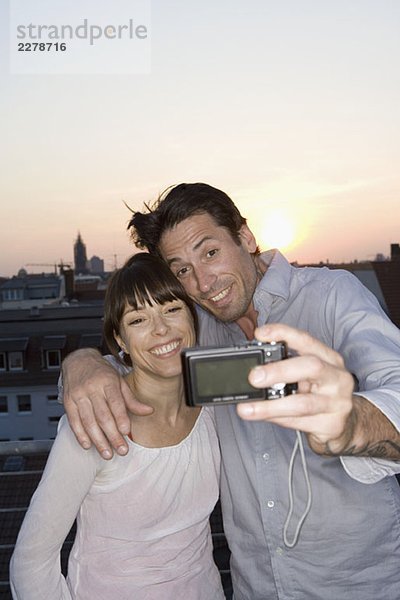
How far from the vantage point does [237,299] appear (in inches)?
98.0

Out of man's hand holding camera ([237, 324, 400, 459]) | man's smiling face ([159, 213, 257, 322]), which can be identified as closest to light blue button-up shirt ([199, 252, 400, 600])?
man's smiling face ([159, 213, 257, 322])

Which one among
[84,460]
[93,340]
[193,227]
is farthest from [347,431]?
[93,340]

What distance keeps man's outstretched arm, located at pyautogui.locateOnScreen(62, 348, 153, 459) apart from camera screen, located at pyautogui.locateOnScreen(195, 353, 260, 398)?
1.74 ft

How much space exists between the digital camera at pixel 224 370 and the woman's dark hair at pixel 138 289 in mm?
753

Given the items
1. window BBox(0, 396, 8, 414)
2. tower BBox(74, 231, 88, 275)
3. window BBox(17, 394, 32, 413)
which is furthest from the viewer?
tower BBox(74, 231, 88, 275)

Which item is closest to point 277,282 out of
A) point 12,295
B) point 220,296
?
point 220,296

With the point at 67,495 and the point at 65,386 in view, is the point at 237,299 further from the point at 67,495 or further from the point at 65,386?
the point at 67,495

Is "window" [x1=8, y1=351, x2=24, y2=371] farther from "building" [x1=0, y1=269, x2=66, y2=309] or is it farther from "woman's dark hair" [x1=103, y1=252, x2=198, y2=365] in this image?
"woman's dark hair" [x1=103, y1=252, x2=198, y2=365]

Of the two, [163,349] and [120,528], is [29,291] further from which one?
[120,528]

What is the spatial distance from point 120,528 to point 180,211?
4.14 feet

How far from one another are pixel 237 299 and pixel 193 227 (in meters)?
0.36

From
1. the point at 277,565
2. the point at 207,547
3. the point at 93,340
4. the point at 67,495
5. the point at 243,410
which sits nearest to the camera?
the point at 243,410

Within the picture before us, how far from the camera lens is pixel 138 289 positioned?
218 cm

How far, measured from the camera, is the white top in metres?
1.89
